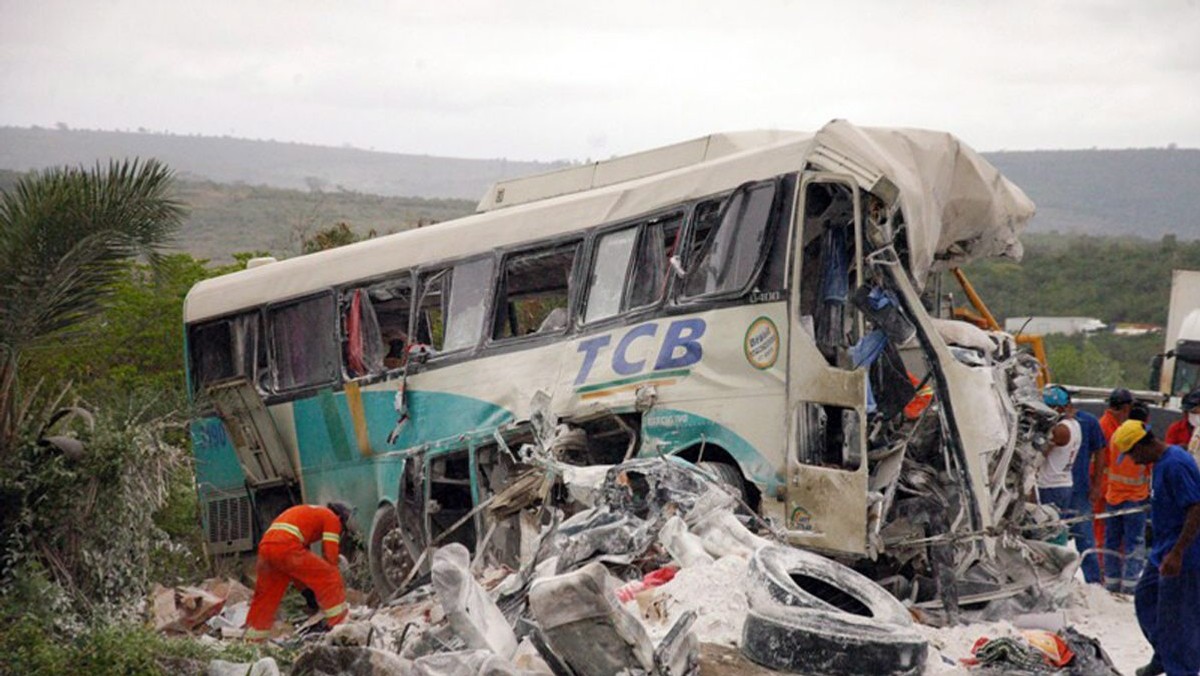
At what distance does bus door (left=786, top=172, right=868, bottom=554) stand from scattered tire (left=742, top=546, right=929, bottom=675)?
1.36 metres

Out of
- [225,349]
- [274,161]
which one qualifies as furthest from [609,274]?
[274,161]

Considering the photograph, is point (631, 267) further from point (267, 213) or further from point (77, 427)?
point (267, 213)

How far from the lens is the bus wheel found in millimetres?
12651

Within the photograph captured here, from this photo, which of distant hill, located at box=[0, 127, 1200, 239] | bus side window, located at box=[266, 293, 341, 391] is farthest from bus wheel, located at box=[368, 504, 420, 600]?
distant hill, located at box=[0, 127, 1200, 239]

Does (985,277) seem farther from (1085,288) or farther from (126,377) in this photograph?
(126,377)

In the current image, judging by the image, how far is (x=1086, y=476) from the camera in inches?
525

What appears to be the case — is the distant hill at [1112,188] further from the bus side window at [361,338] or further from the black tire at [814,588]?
the black tire at [814,588]

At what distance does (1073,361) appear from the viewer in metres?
36.2

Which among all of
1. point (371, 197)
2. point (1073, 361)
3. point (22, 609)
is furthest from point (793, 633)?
point (371, 197)

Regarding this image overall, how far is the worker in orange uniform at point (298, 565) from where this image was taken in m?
10.5

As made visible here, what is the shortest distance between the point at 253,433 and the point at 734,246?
5.95m

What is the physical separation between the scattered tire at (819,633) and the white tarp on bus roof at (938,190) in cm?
270

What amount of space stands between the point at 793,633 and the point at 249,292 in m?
8.36

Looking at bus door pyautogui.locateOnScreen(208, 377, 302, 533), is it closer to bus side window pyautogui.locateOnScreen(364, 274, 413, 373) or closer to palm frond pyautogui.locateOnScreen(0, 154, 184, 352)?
bus side window pyautogui.locateOnScreen(364, 274, 413, 373)
